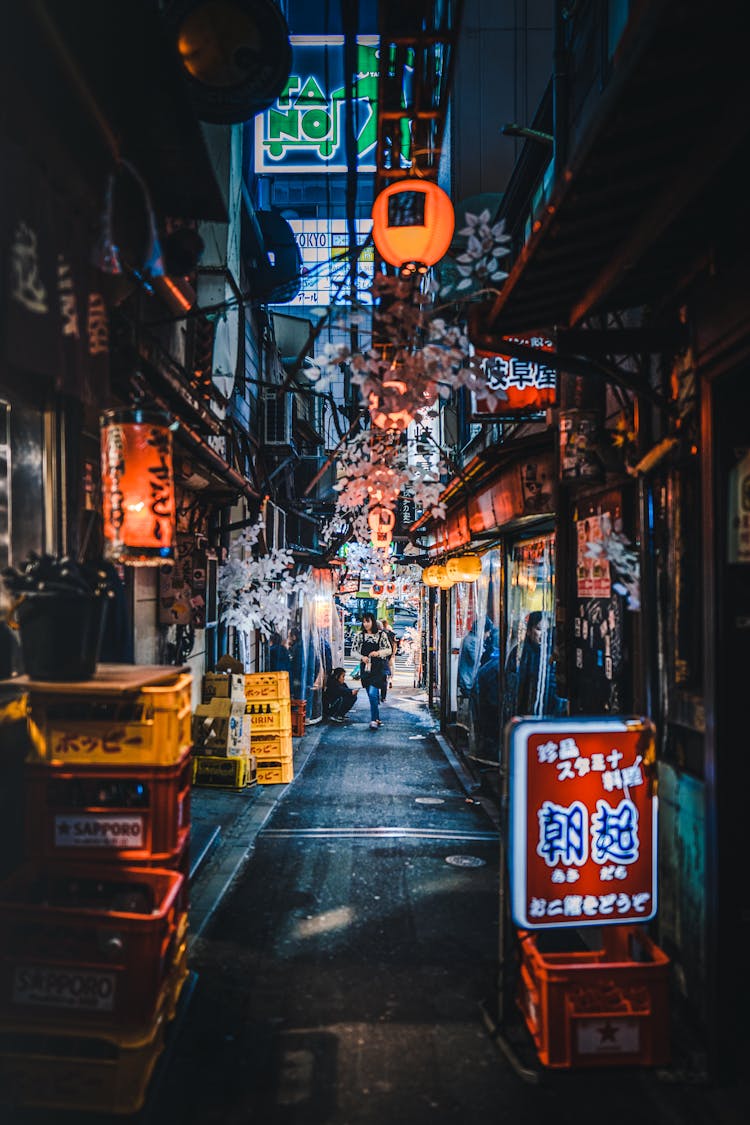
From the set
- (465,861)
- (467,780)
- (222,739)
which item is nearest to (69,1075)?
(465,861)

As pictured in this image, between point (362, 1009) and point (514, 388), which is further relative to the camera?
point (514, 388)

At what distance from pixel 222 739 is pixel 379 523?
313 inches

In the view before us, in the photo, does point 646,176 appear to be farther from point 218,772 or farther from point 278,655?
point 278,655

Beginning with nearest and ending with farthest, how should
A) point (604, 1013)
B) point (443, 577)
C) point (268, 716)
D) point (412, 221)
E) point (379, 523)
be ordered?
point (604, 1013) < point (412, 221) < point (268, 716) < point (443, 577) < point (379, 523)

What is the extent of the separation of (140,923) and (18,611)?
217cm

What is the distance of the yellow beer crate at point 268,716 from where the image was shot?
13.9m

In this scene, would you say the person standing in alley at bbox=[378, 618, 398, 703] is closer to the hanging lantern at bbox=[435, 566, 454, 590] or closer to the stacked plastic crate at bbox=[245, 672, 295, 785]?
the hanging lantern at bbox=[435, 566, 454, 590]

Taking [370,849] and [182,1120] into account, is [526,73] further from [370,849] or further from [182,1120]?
[182,1120]

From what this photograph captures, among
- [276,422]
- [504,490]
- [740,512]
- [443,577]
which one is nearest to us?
[740,512]

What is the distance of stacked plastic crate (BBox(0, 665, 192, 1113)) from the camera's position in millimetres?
4473

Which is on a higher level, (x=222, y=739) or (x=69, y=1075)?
(x=222, y=739)

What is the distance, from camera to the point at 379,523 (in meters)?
19.0

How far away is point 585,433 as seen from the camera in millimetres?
7754

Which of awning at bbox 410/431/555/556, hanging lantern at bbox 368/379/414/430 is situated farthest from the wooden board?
awning at bbox 410/431/555/556
